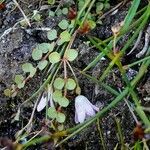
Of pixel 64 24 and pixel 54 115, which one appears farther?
pixel 64 24

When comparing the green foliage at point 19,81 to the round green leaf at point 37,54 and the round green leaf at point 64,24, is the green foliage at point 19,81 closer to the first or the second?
the round green leaf at point 37,54

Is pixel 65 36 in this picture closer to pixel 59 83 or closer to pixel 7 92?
pixel 59 83

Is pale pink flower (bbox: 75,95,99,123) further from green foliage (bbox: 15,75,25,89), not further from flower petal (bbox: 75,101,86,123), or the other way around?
green foliage (bbox: 15,75,25,89)

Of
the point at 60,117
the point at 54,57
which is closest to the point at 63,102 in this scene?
the point at 60,117

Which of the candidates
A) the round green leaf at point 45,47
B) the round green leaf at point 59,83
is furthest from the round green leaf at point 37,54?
the round green leaf at point 59,83

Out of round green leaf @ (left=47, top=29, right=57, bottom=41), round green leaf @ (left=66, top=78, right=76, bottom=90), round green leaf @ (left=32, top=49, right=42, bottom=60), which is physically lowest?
round green leaf @ (left=66, top=78, right=76, bottom=90)

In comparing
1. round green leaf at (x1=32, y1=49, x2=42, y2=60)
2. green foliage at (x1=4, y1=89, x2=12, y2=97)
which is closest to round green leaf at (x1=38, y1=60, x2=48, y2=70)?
round green leaf at (x1=32, y1=49, x2=42, y2=60)
